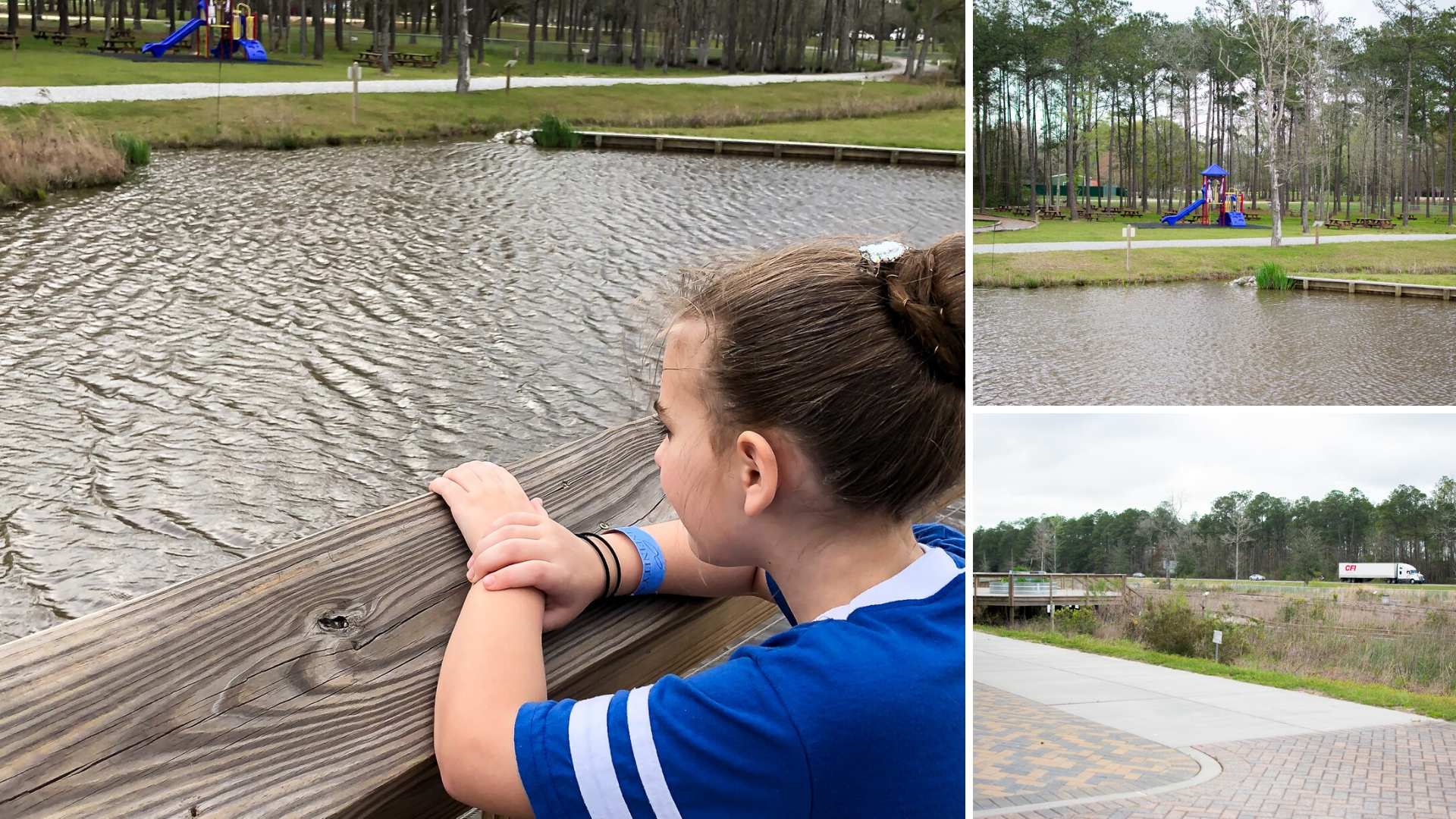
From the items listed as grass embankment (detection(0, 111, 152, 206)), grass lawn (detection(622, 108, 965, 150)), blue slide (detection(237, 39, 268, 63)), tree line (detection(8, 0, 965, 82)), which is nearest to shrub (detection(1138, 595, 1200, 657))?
grass embankment (detection(0, 111, 152, 206))

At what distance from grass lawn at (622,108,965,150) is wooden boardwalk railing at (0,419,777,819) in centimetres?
2028

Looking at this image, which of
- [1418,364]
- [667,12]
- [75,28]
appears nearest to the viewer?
[1418,364]

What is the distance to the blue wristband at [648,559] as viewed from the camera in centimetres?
83

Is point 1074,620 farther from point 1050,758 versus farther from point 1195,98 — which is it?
point 1195,98

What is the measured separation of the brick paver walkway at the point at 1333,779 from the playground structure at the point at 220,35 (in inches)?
1113

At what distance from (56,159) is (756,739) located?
13.8m

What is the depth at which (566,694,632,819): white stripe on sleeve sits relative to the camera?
62 centimetres

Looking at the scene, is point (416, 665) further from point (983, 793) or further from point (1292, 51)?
point (1292, 51)

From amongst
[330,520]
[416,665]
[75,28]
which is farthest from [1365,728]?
[75,28]

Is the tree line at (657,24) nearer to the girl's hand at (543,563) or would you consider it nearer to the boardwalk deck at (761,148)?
the boardwalk deck at (761,148)

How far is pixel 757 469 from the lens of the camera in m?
0.71

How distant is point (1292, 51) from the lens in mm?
1207

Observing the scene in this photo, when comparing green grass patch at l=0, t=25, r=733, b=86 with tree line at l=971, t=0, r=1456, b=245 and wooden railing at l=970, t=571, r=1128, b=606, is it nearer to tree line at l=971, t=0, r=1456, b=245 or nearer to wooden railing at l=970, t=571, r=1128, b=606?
tree line at l=971, t=0, r=1456, b=245

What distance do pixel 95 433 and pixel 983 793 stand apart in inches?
234
